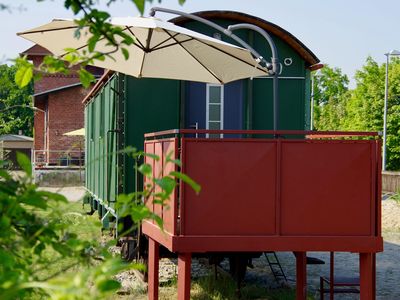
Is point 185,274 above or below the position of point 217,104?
below

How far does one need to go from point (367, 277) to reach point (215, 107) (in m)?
5.13

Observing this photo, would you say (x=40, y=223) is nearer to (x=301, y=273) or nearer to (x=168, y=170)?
(x=168, y=170)

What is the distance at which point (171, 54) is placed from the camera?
1071 centimetres

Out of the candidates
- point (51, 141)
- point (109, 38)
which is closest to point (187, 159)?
point (109, 38)

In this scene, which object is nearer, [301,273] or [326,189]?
[326,189]

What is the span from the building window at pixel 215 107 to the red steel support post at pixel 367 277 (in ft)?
16.0

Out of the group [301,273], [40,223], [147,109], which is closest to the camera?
[40,223]

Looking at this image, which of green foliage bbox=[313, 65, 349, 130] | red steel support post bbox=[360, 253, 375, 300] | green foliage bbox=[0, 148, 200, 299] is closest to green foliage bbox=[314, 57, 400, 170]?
green foliage bbox=[313, 65, 349, 130]

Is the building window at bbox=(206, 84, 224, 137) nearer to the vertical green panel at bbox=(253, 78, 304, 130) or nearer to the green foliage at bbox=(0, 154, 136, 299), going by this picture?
the vertical green panel at bbox=(253, 78, 304, 130)

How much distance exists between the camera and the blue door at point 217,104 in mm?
12305

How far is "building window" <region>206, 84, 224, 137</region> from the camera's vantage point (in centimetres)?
1238

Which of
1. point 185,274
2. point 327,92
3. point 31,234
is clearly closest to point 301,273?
point 185,274

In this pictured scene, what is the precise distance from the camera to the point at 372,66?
185 feet

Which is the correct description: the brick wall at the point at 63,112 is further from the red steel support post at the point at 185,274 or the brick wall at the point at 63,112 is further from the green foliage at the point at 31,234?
the green foliage at the point at 31,234
